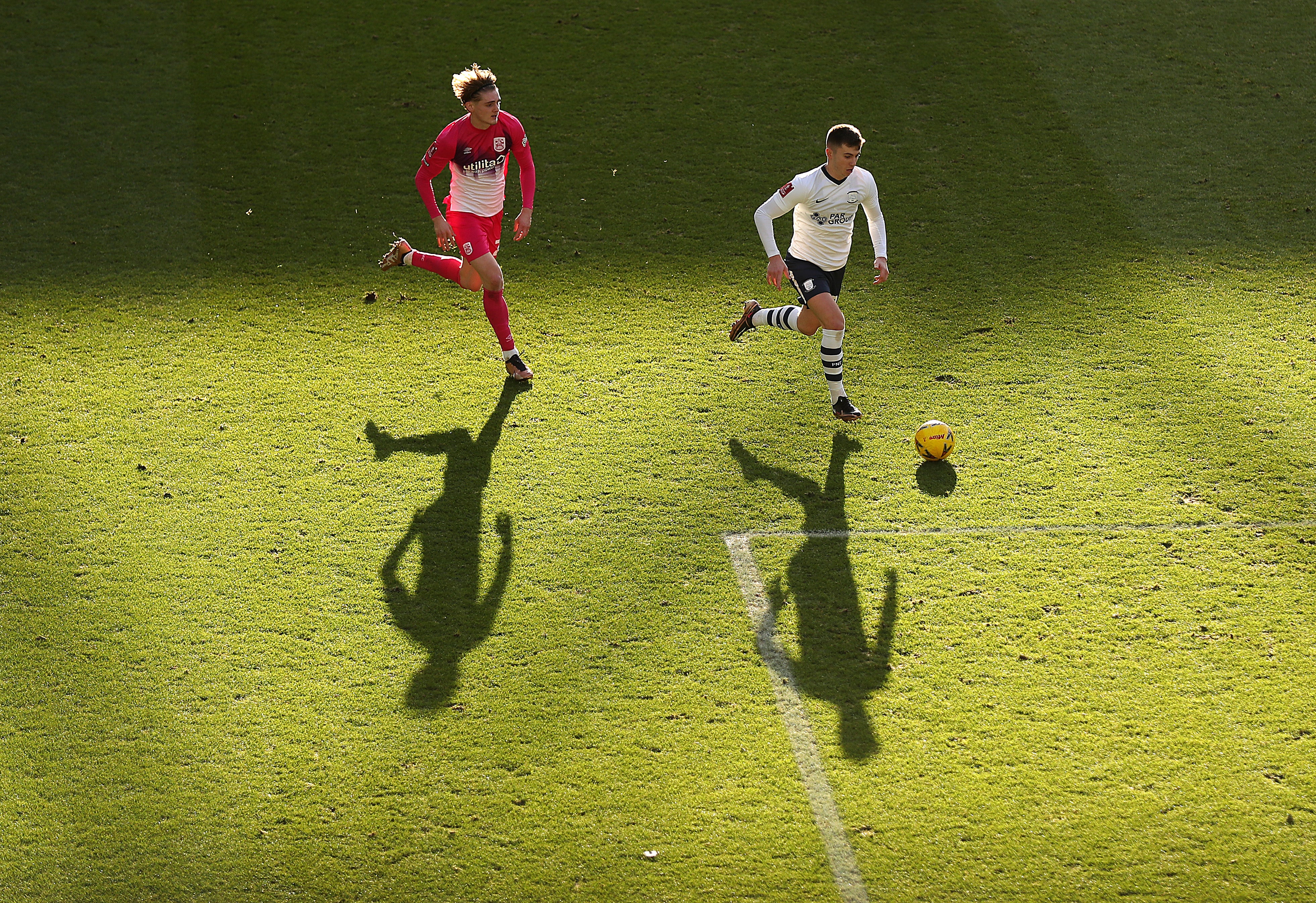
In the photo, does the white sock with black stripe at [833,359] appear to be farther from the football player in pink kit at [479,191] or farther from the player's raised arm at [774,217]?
the football player in pink kit at [479,191]

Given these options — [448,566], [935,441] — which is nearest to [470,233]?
[448,566]

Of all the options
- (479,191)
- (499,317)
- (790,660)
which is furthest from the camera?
(499,317)

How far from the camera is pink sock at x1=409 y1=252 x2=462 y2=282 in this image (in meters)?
7.43

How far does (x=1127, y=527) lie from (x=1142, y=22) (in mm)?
7678

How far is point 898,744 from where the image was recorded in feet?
15.6

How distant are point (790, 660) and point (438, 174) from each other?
3656 millimetres

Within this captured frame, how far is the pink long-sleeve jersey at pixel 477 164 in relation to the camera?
6.76m

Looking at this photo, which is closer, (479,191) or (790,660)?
(790,660)

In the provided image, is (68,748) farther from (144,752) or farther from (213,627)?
(213,627)

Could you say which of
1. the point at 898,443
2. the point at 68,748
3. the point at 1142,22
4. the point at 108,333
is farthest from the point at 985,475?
the point at 1142,22

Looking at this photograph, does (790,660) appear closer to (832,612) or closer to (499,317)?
(832,612)

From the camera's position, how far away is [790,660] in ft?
17.0

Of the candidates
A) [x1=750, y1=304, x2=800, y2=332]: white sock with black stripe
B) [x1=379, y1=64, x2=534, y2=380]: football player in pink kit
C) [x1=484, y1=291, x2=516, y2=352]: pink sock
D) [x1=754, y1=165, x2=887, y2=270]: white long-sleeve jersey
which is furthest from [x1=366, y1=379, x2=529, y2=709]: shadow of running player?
[x1=754, y1=165, x2=887, y2=270]: white long-sleeve jersey

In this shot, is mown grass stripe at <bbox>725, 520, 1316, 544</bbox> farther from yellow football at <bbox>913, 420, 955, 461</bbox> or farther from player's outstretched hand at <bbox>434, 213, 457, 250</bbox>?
player's outstretched hand at <bbox>434, 213, 457, 250</bbox>
